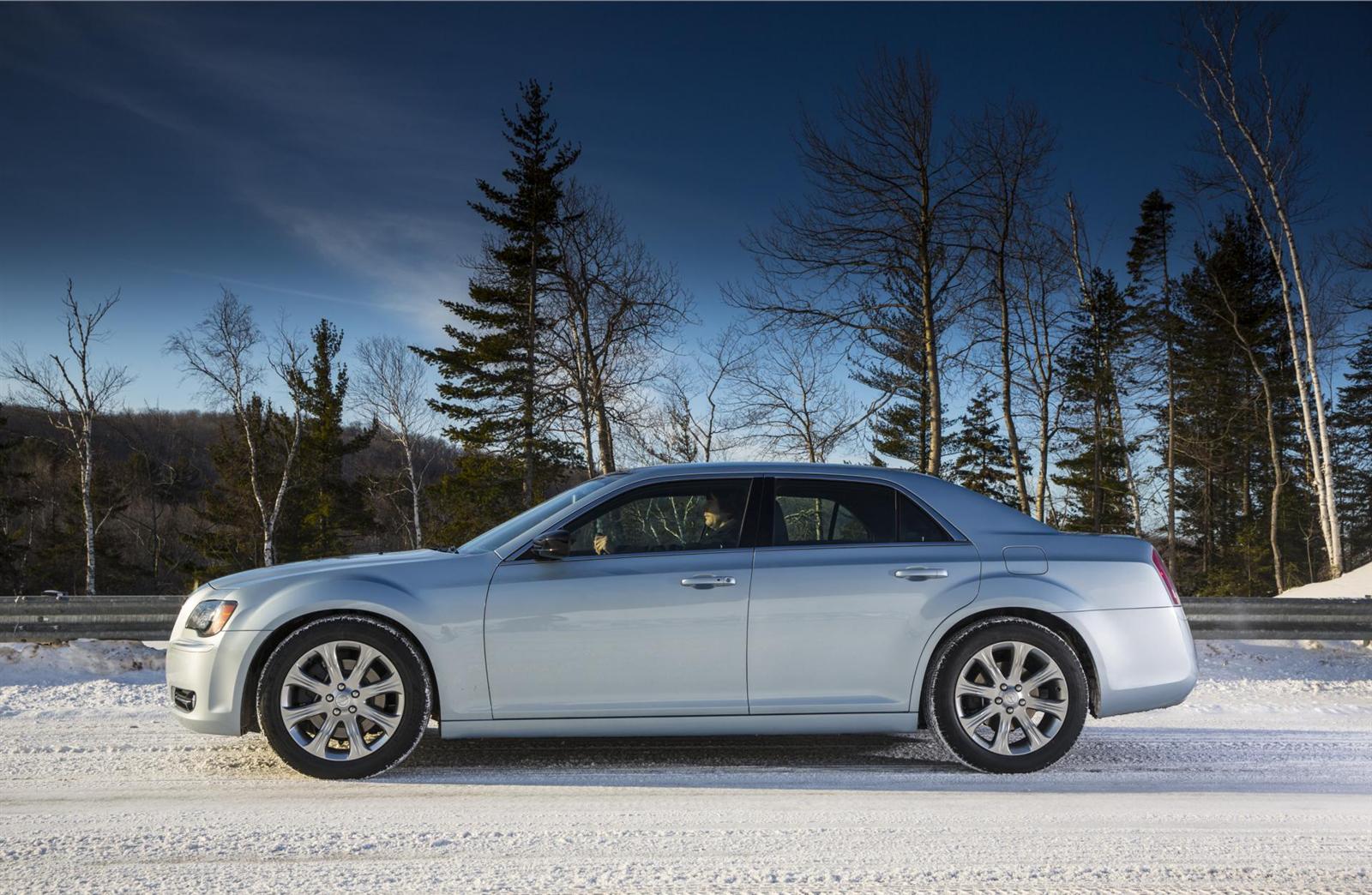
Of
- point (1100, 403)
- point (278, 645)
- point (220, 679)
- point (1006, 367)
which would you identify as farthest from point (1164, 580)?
point (1100, 403)

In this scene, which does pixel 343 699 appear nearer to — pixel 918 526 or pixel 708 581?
pixel 708 581

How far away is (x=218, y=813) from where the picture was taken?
4031mm

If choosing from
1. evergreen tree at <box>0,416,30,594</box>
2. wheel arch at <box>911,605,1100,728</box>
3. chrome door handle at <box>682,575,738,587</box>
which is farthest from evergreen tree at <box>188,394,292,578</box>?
wheel arch at <box>911,605,1100,728</box>

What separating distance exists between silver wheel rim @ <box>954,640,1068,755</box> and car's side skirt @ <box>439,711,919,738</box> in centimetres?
31

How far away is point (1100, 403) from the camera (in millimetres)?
37812

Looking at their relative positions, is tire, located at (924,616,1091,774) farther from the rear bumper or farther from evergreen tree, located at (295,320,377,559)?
evergreen tree, located at (295,320,377,559)

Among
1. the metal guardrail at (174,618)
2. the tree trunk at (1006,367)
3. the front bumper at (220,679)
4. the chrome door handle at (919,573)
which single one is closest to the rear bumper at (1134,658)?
the chrome door handle at (919,573)

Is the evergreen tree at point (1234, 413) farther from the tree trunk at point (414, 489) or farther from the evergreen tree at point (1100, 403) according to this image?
the tree trunk at point (414, 489)

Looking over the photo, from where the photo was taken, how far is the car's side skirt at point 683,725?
4.70 meters

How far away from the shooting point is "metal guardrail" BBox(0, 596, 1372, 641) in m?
8.58

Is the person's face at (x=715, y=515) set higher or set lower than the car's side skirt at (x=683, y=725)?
higher

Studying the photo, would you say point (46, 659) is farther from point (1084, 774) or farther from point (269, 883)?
point (1084, 774)

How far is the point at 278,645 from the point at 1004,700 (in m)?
3.65

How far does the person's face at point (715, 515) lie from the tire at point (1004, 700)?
4.22 ft
